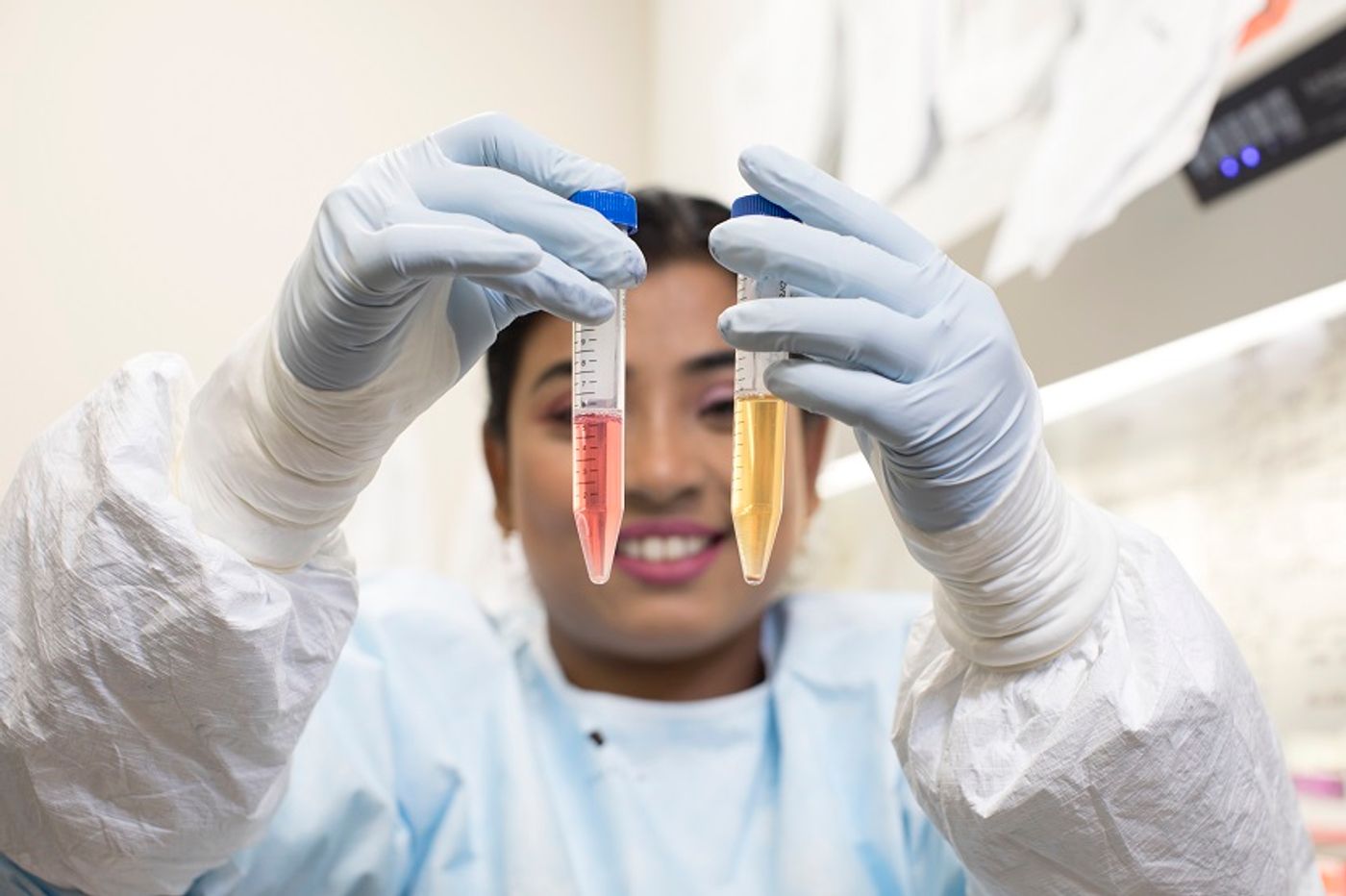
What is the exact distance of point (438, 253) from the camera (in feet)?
2.16

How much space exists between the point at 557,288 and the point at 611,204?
79mm

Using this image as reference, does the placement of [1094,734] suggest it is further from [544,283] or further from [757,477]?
[544,283]

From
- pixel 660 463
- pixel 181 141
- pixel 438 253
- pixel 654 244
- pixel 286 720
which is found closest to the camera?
pixel 438 253

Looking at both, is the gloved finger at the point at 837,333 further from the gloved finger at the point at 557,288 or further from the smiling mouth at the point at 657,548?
the smiling mouth at the point at 657,548

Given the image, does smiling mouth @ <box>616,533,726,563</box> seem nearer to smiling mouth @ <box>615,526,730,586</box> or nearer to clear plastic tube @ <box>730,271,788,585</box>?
smiling mouth @ <box>615,526,730,586</box>

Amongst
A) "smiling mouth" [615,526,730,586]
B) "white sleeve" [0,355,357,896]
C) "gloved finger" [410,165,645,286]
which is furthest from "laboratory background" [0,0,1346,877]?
"white sleeve" [0,355,357,896]

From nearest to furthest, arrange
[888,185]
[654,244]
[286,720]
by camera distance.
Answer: [286,720], [654,244], [888,185]

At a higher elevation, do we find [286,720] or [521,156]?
[521,156]

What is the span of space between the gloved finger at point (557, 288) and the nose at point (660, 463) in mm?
407

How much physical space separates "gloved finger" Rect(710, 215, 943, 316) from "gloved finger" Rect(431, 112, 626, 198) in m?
0.10

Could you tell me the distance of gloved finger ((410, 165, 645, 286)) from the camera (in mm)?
705

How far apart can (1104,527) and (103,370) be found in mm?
1433

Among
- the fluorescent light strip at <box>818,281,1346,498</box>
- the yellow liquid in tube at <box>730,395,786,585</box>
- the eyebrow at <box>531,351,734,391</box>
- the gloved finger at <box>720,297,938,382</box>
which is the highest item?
the eyebrow at <box>531,351,734,391</box>

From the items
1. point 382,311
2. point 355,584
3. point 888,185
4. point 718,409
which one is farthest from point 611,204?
point 888,185
